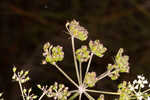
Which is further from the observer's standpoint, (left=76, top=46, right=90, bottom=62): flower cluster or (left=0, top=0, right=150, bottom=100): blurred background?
(left=0, top=0, right=150, bottom=100): blurred background

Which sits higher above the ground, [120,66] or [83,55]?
[83,55]

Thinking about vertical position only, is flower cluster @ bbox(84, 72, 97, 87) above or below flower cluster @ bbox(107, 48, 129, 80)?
below

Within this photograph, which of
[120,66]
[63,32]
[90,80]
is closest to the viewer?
[90,80]

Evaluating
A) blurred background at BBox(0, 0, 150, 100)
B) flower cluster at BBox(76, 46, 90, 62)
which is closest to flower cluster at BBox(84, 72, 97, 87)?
flower cluster at BBox(76, 46, 90, 62)

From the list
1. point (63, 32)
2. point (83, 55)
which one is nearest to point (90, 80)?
point (83, 55)

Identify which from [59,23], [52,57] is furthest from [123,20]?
[52,57]

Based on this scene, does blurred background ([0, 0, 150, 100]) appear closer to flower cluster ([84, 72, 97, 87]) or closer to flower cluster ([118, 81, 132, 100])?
flower cluster ([118, 81, 132, 100])

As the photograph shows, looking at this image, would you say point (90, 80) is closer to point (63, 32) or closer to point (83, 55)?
point (83, 55)

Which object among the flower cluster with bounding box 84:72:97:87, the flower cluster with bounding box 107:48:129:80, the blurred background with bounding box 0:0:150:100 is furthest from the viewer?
the blurred background with bounding box 0:0:150:100
